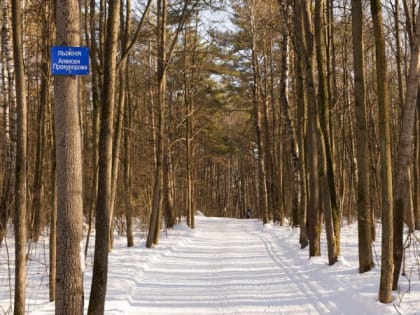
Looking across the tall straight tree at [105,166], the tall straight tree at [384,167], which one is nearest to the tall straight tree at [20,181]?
the tall straight tree at [105,166]

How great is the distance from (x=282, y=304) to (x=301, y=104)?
8.78m

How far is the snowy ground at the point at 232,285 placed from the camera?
25.7ft

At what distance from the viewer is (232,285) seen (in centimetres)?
988

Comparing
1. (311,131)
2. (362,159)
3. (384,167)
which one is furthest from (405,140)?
(311,131)

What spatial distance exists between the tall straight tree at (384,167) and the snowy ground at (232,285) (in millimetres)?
384

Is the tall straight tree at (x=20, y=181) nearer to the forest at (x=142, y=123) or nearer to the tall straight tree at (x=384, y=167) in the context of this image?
the forest at (x=142, y=123)

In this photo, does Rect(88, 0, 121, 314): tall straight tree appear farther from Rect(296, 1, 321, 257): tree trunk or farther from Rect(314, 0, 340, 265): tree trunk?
Rect(296, 1, 321, 257): tree trunk

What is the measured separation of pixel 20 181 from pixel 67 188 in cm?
176

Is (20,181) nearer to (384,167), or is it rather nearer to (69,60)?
(69,60)

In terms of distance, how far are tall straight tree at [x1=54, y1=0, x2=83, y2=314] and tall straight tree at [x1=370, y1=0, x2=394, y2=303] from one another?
461 cm

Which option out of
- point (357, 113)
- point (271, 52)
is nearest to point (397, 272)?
point (357, 113)

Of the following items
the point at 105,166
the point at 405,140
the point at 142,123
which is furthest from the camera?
the point at 142,123

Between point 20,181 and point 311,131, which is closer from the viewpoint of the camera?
point 20,181

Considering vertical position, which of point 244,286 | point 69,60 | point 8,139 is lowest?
point 244,286
